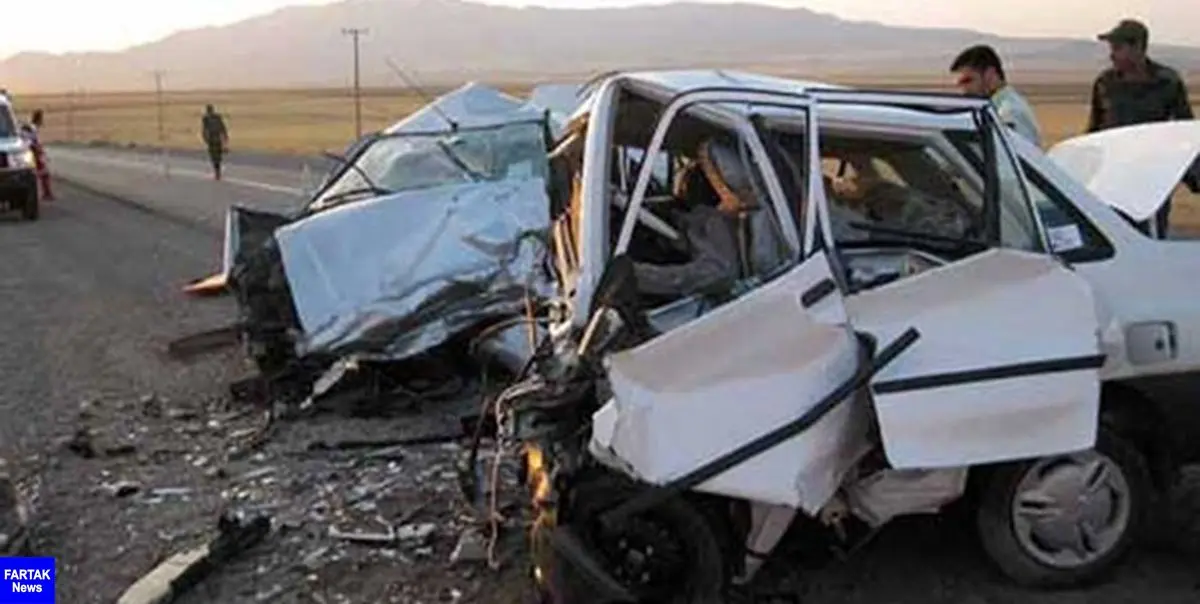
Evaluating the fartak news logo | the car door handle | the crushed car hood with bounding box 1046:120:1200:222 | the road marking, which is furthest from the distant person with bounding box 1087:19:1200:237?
the road marking

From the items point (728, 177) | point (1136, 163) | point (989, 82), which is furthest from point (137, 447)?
point (1136, 163)

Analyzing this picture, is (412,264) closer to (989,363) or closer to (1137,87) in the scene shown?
(1137,87)

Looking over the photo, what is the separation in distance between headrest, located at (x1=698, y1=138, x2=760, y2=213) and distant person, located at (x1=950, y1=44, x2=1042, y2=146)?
2.16 meters

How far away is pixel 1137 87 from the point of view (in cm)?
762

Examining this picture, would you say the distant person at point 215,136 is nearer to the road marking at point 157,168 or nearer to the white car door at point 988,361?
the road marking at point 157,168

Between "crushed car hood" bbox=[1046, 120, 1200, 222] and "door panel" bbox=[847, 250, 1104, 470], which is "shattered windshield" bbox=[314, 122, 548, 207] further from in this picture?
"door panel" bbox=[847, 250, 1104, 470]

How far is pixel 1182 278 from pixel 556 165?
2.44m

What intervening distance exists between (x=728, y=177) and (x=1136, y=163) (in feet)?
5.65

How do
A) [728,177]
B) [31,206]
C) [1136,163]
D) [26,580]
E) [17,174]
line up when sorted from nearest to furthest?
[728,177] → [26,580] → [1136,163] → [17,174] → [31,206]

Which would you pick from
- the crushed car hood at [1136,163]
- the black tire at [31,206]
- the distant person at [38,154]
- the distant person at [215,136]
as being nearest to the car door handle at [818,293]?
the crushed car hood at [1136,163]

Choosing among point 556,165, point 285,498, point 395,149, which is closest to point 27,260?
point 395,149

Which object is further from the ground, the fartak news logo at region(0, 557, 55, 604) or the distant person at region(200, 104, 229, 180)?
the fartak news logo at region(0, 557, 55, 604)

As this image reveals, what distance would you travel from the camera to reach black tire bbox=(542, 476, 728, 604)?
4.67 m

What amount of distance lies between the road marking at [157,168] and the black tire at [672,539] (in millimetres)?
13920
